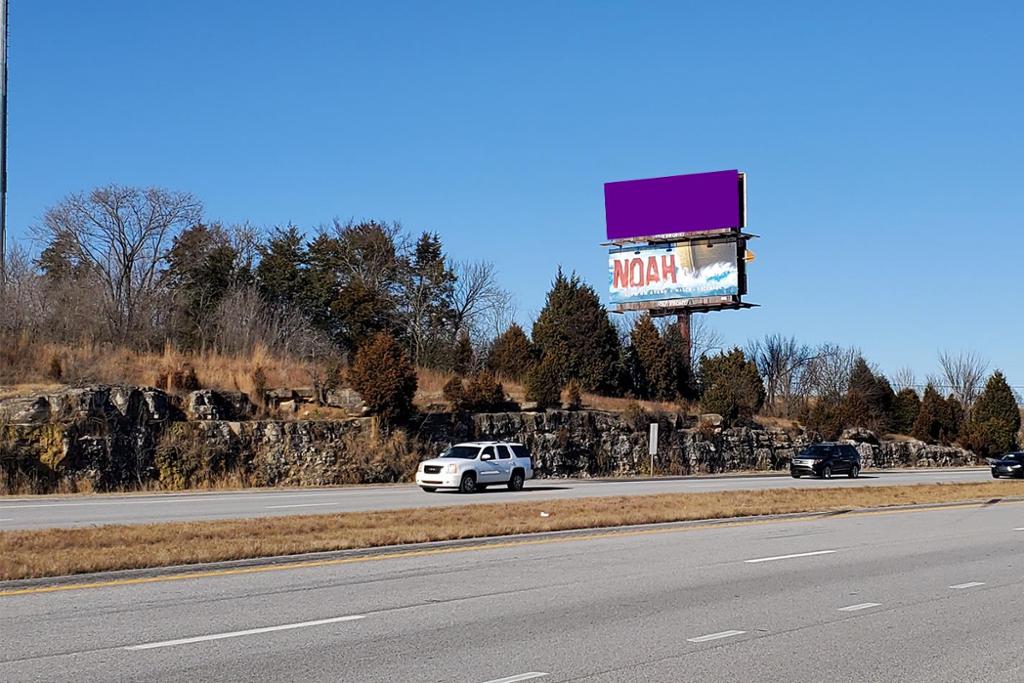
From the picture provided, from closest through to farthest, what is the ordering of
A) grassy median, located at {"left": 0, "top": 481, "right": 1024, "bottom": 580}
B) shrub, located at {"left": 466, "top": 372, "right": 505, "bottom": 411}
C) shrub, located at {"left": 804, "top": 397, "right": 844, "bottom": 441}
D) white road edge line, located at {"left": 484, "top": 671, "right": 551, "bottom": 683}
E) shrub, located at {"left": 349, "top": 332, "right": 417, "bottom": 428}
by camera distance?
white road edge line, located at {"left": 484, "top": 671, "right": 551, "bottom": 683} < grassy median, located at {"left": 0, "top": 481, "right": 1024, "bottom": 580} < shrub, located at {"left": 349, "top": 332, "right": 417, "bottom": 428} < shrub, located at {"left": 466, "top": 372, "right": 505, "bottom": 411} < shrub, located at {"left": 804, "top": 397, "right": 844, "bottom": 441}

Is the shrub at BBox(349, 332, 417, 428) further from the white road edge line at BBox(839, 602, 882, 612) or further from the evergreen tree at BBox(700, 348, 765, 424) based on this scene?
the white road edge line at BBox(839, 602, 882, 612)

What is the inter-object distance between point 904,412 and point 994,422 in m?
7.77

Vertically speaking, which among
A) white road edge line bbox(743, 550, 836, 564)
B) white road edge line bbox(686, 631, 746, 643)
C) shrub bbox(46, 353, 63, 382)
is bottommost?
white road edge line bbox(686, 631, 746, 643)

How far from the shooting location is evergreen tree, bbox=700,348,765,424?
5988 centimetres

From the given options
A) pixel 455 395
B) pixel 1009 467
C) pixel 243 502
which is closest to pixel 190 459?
pixel 243 502

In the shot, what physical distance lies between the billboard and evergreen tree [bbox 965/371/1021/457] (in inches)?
1266

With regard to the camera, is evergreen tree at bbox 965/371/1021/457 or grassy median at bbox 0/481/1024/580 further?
evergreen tree at bbox 965/371/1021/457

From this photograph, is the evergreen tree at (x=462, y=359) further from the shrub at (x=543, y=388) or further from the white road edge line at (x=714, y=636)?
the white road edge line at (x=714, y=636)

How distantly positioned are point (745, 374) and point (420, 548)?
54862 mm

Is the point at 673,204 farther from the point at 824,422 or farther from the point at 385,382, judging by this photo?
the point at 385,382

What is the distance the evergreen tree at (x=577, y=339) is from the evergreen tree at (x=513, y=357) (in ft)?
4.86

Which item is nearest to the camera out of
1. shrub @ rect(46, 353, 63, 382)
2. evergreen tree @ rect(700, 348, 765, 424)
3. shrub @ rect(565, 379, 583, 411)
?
shrub @ rect(46, 353, 63, 382)

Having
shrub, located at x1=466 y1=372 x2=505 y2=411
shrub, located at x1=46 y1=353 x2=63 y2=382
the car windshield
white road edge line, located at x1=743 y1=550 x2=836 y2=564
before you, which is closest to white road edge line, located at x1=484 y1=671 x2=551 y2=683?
white road edge line, located at x1=743 y1=550 x2=836 y2=564

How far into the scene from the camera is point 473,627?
32.7 feet
